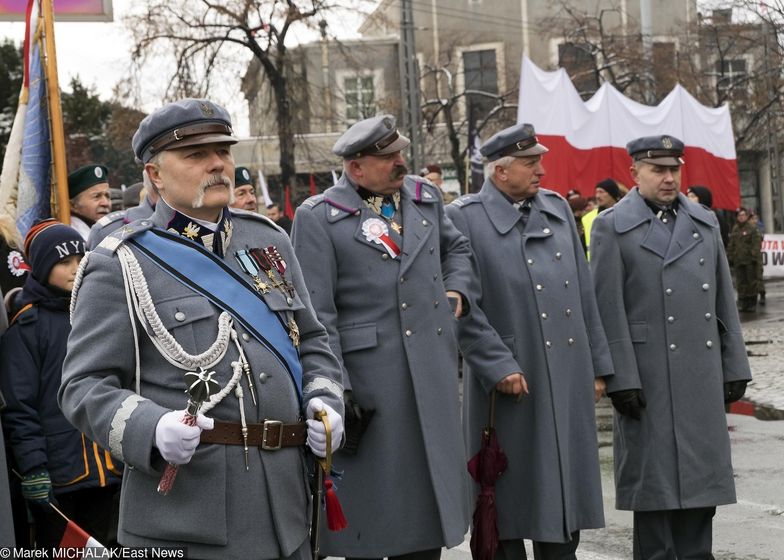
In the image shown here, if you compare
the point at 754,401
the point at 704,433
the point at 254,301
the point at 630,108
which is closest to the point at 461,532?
the point at 704,433

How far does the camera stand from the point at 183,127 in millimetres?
3754

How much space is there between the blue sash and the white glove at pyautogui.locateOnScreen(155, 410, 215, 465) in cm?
41

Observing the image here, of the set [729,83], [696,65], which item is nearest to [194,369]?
[729,83]

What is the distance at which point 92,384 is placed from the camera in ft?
11.6

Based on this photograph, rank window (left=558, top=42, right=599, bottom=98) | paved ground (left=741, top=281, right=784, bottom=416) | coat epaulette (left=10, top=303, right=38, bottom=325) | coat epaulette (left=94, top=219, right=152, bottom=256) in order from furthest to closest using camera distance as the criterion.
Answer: window (left=558, top=42, right=599, bottom=98)
paved ground (left=741, top=281, right=784, bottom=416)
coat epaulette (left=10, top=303, right=38, bottom=325)
coat epaulette (left=94, top=219, right=152, bottom=256)

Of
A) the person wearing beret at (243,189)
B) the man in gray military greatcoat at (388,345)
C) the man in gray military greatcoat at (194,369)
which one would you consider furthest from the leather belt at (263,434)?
the person wearing beret at (243,189)

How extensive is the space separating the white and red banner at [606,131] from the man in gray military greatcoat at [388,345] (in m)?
9.07

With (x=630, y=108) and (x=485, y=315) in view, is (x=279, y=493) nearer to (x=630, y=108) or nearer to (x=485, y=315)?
(x=485, y=315)

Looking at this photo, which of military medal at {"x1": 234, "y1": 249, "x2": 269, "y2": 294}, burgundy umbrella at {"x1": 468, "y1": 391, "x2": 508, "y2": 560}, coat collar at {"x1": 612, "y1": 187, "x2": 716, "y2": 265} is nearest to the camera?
military medal at {"x1": 234, "y1": 249, "x2": 269, "y2": 294}

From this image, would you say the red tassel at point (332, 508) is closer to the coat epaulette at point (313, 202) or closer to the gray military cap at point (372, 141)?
the coat epaulette at point (313, 202)

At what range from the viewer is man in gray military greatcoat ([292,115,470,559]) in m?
5.36

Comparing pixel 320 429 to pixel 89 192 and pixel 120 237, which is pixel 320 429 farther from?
pixel 89 192

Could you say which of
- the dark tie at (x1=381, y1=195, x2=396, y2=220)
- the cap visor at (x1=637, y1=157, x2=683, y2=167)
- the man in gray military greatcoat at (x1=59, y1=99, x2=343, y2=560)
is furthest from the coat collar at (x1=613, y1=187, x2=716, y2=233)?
the man in gray military greatcoat at (x1=59, y1=99, x2=343, y2=560)

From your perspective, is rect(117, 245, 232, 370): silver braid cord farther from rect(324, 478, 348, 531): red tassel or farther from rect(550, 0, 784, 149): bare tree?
rect(550, 0, 784, 149): bare tree
